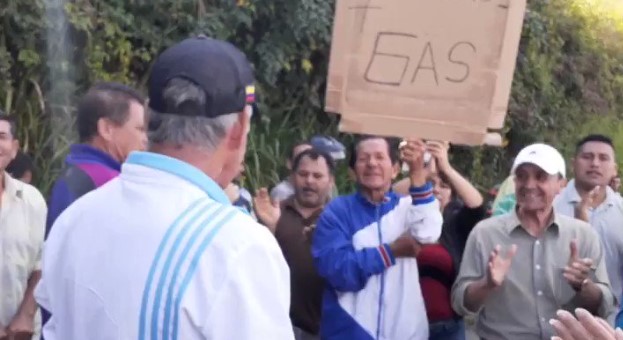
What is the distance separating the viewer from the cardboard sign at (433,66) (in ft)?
14.1

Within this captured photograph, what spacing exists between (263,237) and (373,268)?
2.67m

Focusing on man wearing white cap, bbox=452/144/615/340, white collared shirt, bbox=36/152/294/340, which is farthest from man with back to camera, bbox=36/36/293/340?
man wearing white cap, bbox=452/144/615/340

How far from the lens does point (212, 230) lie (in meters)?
2.12

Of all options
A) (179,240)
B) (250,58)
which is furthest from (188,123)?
(250,58)

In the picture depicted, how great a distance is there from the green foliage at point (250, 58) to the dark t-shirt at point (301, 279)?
255 centimetres

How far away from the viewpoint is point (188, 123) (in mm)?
2227

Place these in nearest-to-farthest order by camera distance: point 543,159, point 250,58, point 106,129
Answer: point 106,129, point 543,159, point 250,58

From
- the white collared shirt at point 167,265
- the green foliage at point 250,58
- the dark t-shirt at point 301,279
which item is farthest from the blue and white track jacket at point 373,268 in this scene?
the green foliage at point 250,58

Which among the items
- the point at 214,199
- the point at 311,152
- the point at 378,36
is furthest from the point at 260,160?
the point at 214,199

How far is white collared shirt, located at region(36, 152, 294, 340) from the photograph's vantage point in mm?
2088

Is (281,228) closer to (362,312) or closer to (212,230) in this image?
(362,312)

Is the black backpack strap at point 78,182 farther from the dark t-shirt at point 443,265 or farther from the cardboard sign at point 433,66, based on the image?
the dark t-shirt at point 443,265

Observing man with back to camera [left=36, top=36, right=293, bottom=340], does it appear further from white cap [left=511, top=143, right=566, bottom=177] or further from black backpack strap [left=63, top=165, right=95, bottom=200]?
white cap [left=511, top=143, right=566, bottom=177]

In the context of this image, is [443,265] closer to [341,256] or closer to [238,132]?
[341,256]
